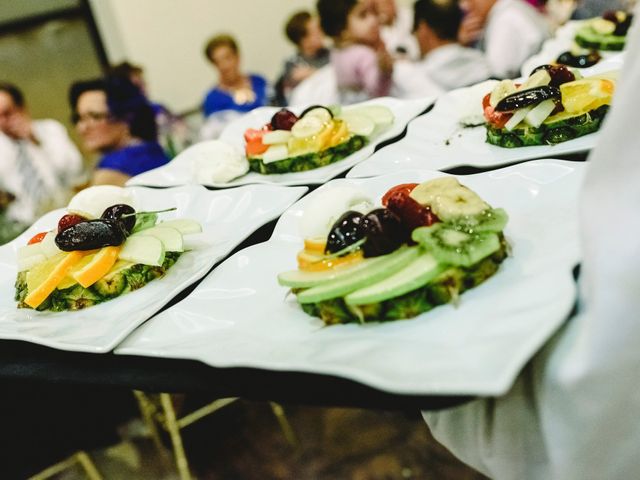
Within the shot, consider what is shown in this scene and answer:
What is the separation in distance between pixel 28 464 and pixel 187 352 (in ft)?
4.15

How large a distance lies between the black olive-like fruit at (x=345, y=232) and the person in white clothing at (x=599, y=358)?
0.35m

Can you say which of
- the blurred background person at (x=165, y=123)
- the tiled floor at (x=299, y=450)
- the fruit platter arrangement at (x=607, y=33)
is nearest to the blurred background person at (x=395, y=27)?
the blurred background person at (x=165, y=123)

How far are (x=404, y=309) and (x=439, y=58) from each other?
2886 millimetres

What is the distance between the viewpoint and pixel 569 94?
148 cm

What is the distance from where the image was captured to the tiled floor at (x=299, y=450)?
A: 2.16 m

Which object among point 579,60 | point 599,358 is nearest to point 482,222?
point 599,358

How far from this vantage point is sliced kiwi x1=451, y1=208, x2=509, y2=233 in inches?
39.0

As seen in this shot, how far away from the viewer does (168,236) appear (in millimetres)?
1365

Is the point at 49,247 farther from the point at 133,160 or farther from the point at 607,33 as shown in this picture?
the point at 607,33

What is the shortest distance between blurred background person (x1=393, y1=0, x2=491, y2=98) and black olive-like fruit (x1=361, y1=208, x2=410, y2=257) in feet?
8.30

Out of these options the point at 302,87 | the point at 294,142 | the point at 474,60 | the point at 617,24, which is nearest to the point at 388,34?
the point at 302,87

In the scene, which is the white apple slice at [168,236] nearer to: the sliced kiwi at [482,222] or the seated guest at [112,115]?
the sliced kiwi at [482,222]

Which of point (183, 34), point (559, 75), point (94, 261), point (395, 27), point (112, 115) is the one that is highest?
point (183, 34)

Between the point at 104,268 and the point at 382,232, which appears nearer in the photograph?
the point at 382,232
